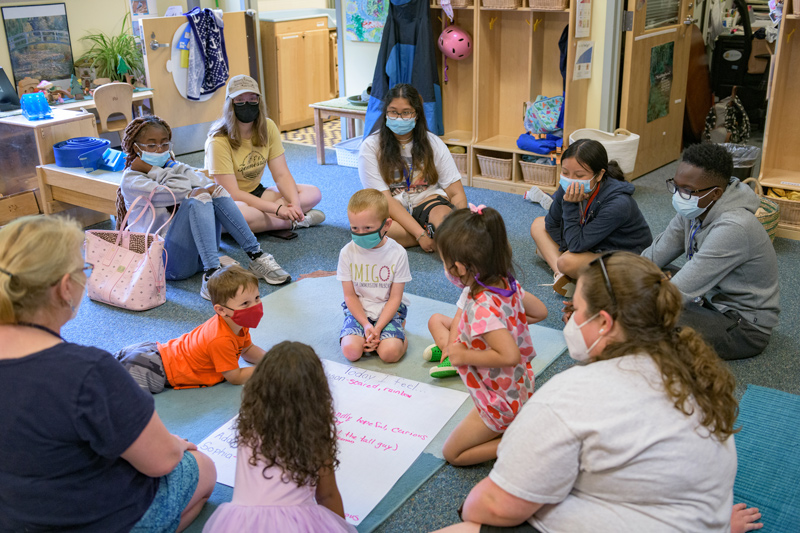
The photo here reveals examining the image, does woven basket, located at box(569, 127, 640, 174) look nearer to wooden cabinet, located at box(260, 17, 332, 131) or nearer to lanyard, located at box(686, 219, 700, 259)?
lanyard, located at box(686, 219, 700, 259)

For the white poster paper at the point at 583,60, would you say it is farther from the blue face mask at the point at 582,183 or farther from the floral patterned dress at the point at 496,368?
the floral patterned dress at the point at 496,368

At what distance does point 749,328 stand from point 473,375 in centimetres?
124

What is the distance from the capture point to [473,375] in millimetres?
1969

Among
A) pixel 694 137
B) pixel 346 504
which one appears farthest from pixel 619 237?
pixel 694 137

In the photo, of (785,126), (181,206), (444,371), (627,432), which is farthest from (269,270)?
(785,126)

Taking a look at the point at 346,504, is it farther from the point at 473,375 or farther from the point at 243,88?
the point at 243,88

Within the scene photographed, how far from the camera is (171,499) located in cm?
164

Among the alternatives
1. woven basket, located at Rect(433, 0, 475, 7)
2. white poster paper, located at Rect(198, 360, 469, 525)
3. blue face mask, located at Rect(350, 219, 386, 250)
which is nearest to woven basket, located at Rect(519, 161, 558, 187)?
woven basket, located at Rect(433, 0, 475, 7)

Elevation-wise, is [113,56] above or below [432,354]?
above

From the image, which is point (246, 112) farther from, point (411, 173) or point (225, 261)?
point (411, 173)

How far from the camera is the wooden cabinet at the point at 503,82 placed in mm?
4523

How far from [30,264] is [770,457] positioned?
2.02 meters

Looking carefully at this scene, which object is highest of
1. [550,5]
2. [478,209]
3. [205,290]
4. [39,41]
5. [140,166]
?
[550,5]

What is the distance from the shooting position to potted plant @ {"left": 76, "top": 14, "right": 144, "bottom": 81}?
5480 mm
